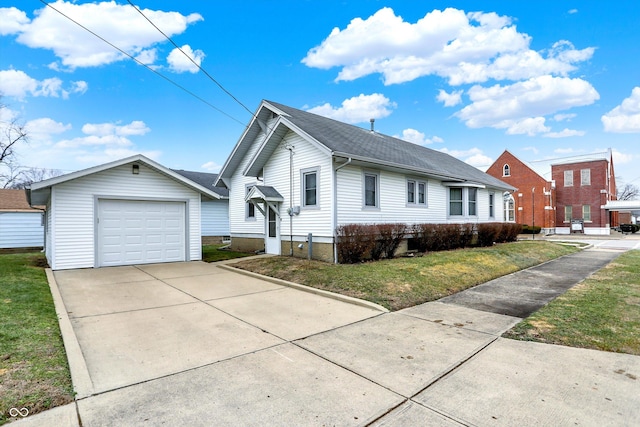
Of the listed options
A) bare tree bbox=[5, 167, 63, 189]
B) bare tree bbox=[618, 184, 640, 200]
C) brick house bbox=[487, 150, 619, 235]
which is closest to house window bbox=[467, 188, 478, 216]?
brick house bbox=[487, 150, 619, 235]

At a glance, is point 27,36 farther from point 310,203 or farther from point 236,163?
point 310,203

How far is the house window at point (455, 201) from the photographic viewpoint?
16531 mm

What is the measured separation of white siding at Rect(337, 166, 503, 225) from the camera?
11.2 meters

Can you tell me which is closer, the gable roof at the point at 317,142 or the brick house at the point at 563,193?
the gable roof at the point at 317,142

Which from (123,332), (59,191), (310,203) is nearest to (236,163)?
(310,203)

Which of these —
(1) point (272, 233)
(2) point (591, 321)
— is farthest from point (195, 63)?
(2) point (591, 321)

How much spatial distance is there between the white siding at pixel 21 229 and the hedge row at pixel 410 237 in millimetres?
20470

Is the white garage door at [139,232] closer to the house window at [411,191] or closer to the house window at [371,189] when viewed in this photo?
the house window at [371,189]

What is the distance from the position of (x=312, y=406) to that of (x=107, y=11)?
1115 cm

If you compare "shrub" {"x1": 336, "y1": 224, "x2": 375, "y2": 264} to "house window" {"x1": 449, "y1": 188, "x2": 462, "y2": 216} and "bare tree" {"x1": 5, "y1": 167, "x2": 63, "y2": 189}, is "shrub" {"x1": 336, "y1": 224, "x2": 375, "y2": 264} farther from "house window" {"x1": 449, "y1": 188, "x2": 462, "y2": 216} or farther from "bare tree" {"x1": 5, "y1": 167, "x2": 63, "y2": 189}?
"bare tree" {"x1": 5, "y1": 167, "x2": 63, "y2": 189}

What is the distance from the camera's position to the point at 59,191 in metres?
10.4

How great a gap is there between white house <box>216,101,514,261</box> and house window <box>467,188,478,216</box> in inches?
41.0

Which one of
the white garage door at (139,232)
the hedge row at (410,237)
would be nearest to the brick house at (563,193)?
the hedge row at (410,237)

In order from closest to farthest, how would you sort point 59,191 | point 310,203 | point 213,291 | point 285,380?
1. point 285,380
2. point 213,291
3. point 59,191
4. point 310,203
